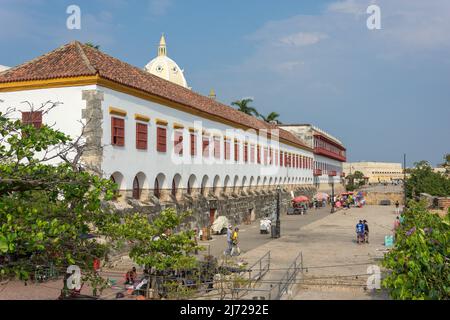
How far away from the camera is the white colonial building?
63.8 feet

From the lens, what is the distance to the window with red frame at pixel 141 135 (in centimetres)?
2216

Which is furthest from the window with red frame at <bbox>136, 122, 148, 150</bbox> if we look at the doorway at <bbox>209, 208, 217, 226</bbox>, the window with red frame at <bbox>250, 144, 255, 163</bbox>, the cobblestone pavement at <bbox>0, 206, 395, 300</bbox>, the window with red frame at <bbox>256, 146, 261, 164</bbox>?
the window with red frame at <bbox>256, 146, 261, 164</bbox>

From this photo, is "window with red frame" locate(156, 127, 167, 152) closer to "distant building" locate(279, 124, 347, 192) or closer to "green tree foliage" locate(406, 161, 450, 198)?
"green tree foliage" locate(406, 161, 450, 198)

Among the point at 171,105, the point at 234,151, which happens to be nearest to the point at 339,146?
the point at 234,151

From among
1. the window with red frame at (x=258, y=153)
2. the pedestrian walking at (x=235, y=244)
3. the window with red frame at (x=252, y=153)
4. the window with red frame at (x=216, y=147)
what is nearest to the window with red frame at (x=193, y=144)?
the window with red frame at (x=216, y=147)

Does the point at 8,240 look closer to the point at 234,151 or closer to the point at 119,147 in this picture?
the point at 119,147

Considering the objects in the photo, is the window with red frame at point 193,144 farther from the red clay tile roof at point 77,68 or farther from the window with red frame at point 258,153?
the window with red frame at point 258,153

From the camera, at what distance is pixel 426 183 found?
42.6 metres

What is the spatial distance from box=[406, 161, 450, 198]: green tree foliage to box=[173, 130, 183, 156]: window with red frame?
22.8 meters

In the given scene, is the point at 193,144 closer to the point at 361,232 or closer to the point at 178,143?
the point at 178,143

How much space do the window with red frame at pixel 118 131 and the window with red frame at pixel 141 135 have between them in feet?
4.04

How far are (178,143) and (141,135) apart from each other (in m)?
3.79
